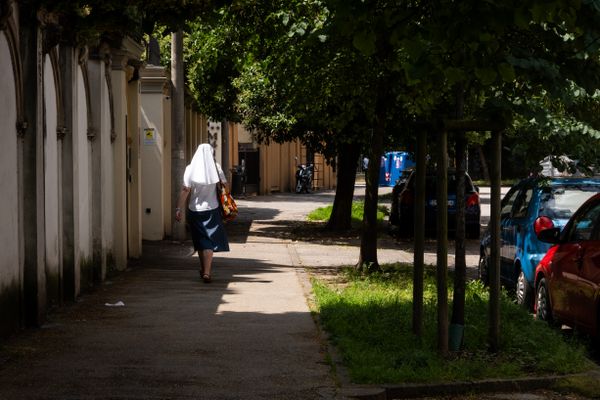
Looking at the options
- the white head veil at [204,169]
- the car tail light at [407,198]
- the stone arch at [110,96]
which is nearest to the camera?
the white head veil at [204,169]

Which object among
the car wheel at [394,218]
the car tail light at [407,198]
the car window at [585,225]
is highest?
the car window at [585,225]

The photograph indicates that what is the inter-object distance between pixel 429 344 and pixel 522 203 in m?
4.88

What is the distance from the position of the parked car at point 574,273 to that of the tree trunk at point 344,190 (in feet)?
47.2

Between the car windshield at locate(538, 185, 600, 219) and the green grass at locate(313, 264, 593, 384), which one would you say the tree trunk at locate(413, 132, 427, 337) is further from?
the car windshield at locate(538, 185, 600, 219)

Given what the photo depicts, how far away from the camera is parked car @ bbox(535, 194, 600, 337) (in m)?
9.77

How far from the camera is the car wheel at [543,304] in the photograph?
37.6ft

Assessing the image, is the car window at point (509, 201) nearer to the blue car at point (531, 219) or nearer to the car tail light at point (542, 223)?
the blue car at point (531, 219)

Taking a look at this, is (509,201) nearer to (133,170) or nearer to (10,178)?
(133,170)

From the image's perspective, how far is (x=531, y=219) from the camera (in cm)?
1312

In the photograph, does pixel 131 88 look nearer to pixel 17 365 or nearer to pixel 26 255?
pixel 26 255

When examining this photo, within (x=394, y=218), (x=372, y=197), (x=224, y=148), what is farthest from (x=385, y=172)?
(x=372, y=197)

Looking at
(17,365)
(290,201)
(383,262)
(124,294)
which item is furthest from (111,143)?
(290,201)

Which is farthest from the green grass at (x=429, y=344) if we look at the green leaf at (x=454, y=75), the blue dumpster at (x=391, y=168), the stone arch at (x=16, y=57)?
the blue dumpster at (x=391, y=168)

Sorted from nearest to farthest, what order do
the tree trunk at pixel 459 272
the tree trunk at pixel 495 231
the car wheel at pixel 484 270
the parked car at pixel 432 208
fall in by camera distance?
the tree trunk at pixel 495 231 < the tree trunk at pixel 459 272 < the car wheel at pixel 484 270 < the parked car at pixel 432 208
